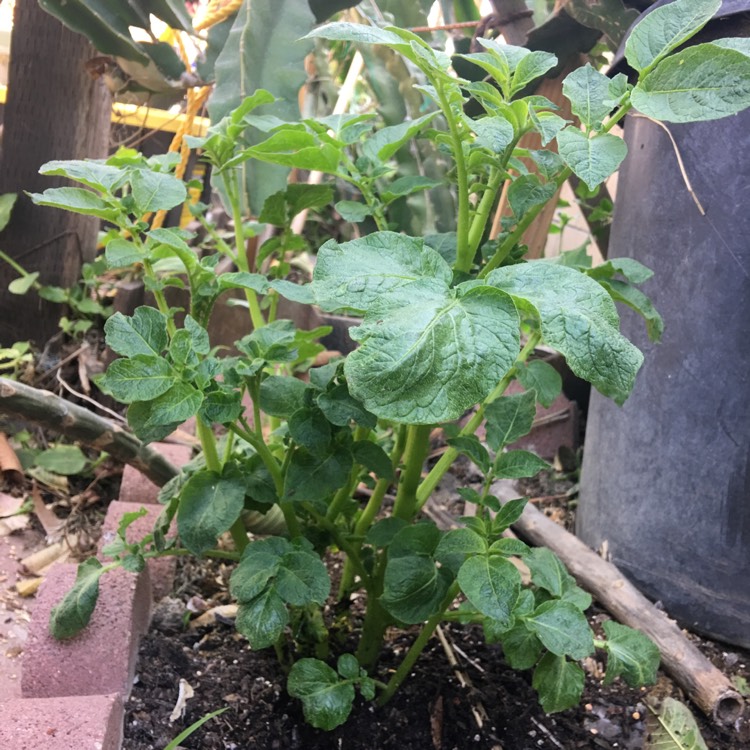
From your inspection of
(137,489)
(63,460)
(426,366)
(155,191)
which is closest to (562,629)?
(426,366)

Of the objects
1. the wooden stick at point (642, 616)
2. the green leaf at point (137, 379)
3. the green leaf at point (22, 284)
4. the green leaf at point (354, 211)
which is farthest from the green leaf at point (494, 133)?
the green leaf at point (22, 284)

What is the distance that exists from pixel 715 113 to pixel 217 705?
2.64ft

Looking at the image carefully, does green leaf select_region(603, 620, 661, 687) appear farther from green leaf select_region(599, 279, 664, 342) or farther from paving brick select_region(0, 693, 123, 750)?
paving brick select_region(0, 693, 123, 750)

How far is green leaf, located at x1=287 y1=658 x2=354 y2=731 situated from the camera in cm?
75

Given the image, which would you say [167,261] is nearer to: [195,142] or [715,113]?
[195,142]

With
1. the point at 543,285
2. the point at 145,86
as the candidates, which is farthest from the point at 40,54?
the point at 543,285

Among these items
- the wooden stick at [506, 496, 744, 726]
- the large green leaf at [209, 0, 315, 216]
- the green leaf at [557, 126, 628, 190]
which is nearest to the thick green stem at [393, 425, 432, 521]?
the green leaf at [557, 126, 628, 190]

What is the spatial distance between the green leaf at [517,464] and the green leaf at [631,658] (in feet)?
0.70

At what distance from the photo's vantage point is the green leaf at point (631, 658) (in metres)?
0.77

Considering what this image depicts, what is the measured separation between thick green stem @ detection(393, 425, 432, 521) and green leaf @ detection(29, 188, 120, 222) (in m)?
0.39

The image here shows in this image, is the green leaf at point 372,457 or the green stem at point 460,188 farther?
the green leaf at point 372,457

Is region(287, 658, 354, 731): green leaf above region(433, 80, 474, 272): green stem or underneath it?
underneath

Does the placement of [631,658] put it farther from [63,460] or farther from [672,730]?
[63,460]

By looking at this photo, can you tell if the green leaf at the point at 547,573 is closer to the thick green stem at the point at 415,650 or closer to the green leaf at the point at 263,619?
the thick green stem at the point at 415,650
